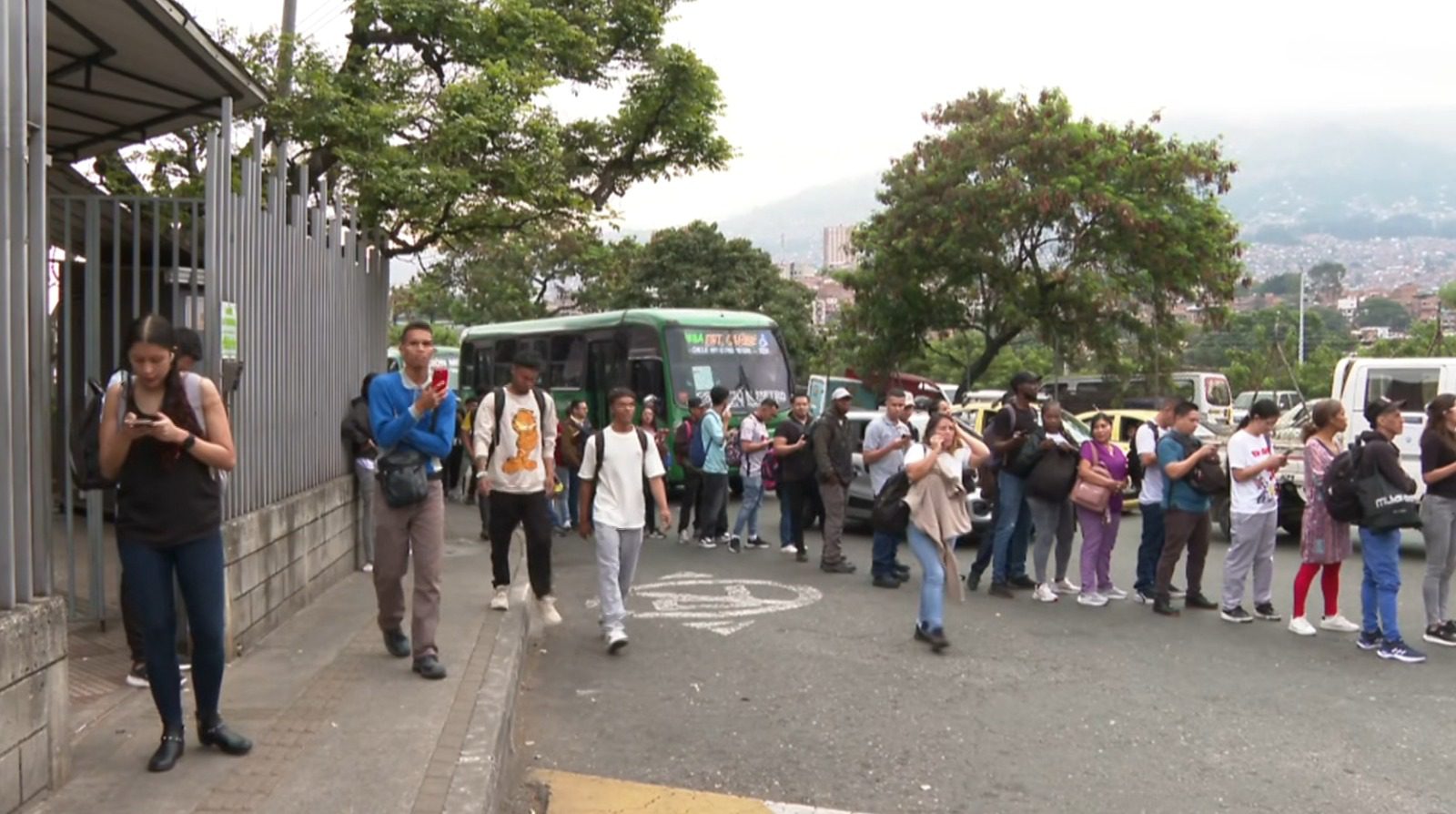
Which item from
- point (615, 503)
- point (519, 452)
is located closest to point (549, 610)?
point (615, 503)

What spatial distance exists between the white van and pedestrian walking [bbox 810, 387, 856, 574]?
211 inches

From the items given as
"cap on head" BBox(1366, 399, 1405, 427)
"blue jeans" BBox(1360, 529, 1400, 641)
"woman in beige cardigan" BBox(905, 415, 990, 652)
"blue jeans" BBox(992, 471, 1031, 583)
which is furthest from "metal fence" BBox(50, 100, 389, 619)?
"cap on head" BBox(1366, 399, 1405, 427)

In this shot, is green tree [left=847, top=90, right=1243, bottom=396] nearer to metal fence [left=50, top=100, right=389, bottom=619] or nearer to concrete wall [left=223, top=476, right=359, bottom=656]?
metal fence [left=50, top=100, right=389, bottom=619]

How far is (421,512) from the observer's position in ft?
20.8

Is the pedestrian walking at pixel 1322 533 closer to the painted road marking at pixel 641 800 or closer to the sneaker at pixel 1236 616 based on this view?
the sneaker at pixel 1236 616

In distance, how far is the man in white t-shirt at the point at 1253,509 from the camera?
873 centimetres

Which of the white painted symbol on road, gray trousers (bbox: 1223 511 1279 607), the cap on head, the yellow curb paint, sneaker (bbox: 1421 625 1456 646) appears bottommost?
the white painted symbol on road

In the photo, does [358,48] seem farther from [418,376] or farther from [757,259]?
[757,259]

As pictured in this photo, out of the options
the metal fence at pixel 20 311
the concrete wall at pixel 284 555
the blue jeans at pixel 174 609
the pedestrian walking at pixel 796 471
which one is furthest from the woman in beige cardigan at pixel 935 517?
the metal fence at pixel 20 311

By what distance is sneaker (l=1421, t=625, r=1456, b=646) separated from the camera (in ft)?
26.1

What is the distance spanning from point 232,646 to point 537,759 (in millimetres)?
1932

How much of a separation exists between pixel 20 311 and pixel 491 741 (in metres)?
2.44

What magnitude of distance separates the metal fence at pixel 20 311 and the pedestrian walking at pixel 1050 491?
7.16 m

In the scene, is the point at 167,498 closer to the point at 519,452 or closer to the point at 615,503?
the point at 519,452
